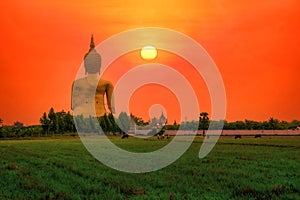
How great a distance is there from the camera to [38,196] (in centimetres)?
1118

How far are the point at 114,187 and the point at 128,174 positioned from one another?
3.27m

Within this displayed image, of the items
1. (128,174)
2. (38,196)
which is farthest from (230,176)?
(38,196)

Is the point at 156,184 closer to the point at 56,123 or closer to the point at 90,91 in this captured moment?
the point at 56,123

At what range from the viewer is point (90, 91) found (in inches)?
4286

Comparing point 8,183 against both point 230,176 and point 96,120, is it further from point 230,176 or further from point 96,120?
point 96,120

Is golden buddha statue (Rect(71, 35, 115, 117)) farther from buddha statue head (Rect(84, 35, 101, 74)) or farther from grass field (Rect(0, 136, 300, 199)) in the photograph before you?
grass field (Rect(0, 136, 300, 199))

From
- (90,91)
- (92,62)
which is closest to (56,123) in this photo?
(90,91)

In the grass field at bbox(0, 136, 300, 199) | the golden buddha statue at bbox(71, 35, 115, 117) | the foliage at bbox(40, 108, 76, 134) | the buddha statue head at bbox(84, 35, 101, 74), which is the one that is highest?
the buddha statue head at bbox(84, 35, 101, 74)

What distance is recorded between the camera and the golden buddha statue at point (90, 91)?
108 m

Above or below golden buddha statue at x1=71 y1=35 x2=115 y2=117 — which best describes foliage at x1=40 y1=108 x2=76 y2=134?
below

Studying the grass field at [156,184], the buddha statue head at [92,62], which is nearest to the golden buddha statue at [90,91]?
the buddha statue head at [92,62]

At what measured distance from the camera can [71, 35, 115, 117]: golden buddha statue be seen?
107875 millimetres

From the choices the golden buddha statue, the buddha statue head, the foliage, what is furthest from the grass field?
the buddha statue head

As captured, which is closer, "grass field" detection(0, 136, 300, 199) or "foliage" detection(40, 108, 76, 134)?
"grass field" detection(0, 136, 300, 199)
